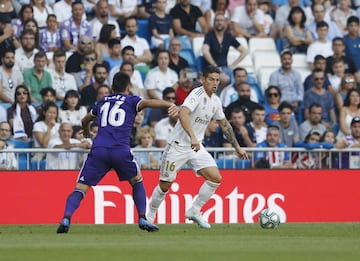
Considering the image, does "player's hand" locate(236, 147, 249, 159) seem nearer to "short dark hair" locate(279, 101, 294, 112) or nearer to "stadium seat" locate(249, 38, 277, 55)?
"short dark hair" locate(279, 101, 294, 112)

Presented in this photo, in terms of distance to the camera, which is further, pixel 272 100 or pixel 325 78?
pixel 325 78

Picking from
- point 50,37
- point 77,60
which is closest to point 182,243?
point 77,60

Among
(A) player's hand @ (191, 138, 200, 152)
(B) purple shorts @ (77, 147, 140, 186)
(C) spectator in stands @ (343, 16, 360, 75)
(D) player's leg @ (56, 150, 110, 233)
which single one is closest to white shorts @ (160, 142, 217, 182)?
(A) player's hand @ (191, 138, 200, 152)

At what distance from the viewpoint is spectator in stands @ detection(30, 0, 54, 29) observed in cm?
2505

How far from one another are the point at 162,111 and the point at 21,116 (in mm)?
2899

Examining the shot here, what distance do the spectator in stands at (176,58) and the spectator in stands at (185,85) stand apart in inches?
32.9

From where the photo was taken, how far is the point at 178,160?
1831 centimetres

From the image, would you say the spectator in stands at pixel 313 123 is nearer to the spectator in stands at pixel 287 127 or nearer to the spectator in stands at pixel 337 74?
the spectator in stands at pixel 287 127

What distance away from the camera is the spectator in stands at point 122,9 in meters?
26.0

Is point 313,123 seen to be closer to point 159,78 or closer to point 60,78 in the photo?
point 159,78

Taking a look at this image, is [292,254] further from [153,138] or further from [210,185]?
[153,138]

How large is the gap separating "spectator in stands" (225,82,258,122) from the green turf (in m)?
5.47

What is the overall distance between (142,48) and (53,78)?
242cm

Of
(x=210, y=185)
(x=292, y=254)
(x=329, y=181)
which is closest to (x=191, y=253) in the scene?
(x=292, y=254)
